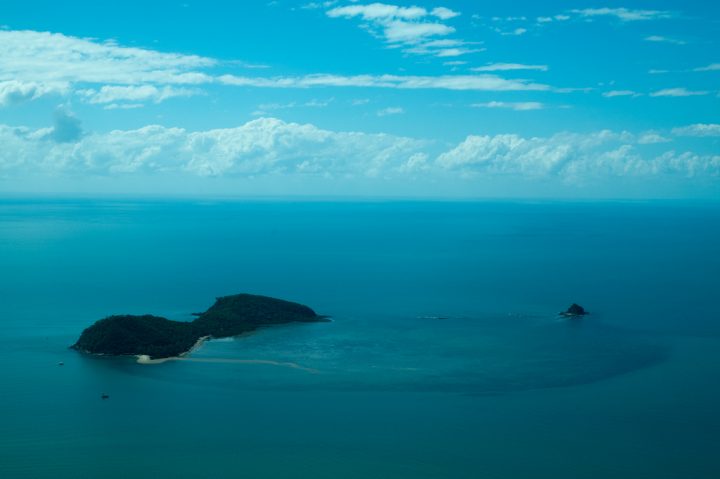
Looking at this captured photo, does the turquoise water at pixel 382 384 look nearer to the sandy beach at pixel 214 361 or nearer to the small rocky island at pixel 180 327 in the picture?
the sandy beach at pixel 214 361

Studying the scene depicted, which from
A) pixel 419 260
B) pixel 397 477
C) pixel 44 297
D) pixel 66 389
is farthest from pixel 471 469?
pixel 419 260

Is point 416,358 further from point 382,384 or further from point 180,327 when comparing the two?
point 180,327

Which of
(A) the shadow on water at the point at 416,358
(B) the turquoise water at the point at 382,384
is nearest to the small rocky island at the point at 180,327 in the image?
(A) the shadow on water at the point at 416,358

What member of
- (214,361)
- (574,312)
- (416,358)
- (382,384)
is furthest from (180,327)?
(574,312)

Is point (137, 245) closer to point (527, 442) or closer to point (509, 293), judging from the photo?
point (509, 293)

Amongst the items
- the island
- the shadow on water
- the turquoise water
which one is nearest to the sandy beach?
the shadow on water
